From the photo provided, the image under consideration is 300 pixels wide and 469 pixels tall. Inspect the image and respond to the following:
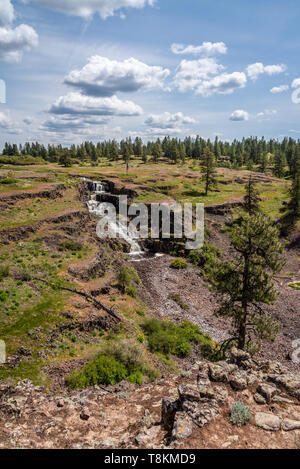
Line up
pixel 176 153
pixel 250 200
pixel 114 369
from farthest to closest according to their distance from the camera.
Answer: pixel 176 153 < pixel 250 200 < pixel 114 369

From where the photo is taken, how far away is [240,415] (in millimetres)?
8539

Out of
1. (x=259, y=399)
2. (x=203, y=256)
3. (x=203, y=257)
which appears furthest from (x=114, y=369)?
(x=203, y=256)

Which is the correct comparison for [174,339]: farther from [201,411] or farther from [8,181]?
[8,181]

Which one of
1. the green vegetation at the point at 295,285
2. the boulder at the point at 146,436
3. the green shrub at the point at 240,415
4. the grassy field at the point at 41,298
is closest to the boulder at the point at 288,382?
the green shrub at the point at 240,415

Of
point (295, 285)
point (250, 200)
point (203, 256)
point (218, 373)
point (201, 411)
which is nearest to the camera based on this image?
point (201, 411)

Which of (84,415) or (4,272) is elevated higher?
(4,272)

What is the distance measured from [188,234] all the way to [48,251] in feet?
84.3

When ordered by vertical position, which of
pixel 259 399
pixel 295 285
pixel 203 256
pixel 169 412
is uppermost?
pixel 259 399

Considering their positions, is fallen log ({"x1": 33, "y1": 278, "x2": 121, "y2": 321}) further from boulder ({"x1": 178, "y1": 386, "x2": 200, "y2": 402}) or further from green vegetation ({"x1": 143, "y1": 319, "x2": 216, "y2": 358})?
boulder ({"x1": 178, "y1": 386, "x2": 200, "y2": 402})

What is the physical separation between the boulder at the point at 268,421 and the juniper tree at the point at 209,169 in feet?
209

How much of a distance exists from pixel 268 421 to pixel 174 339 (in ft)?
46.1

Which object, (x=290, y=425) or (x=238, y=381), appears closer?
(x=290, y=425)

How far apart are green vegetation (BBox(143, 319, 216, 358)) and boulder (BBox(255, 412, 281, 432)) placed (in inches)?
483

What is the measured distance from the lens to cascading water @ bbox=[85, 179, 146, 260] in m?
45.0
